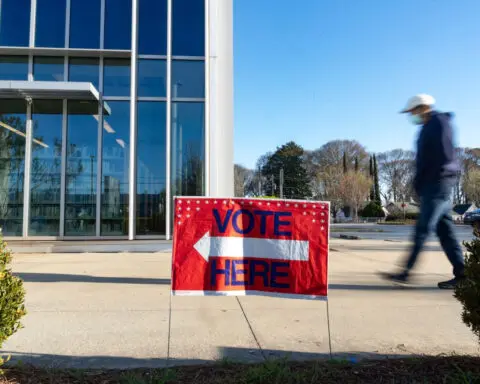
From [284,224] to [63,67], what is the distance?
33.2 feet

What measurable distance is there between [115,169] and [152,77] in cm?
278

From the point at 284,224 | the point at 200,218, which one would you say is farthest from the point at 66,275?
the point at 284,224

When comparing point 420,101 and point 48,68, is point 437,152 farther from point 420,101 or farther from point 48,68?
point 48,68

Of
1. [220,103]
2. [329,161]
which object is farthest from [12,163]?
[329,161]

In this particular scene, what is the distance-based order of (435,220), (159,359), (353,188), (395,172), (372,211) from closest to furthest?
1. (159,359)
2. (435,220)
3. (353,188)
4. (372,211)
5. (395,172)

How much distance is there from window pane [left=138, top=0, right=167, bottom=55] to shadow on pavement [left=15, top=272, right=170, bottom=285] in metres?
6.79

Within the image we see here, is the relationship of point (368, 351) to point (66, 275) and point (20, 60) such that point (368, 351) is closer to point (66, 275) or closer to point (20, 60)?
point (66, 275)

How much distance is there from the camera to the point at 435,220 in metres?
3.32

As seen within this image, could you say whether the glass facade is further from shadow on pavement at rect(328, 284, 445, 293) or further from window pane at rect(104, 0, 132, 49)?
shadow on pavement at rect(328, 284, 445, 293)

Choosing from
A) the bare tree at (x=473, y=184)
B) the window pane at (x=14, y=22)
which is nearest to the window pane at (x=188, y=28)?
the window pane at (x=14, y=22)

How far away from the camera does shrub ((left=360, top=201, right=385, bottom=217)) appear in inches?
2141

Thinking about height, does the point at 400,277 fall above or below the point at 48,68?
below

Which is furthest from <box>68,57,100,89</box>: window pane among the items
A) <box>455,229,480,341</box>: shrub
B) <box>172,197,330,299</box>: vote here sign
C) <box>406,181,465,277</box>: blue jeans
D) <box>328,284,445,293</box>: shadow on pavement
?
<box>455,229,480,341</box>: shrub

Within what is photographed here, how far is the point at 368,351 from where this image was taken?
2.59 meters
